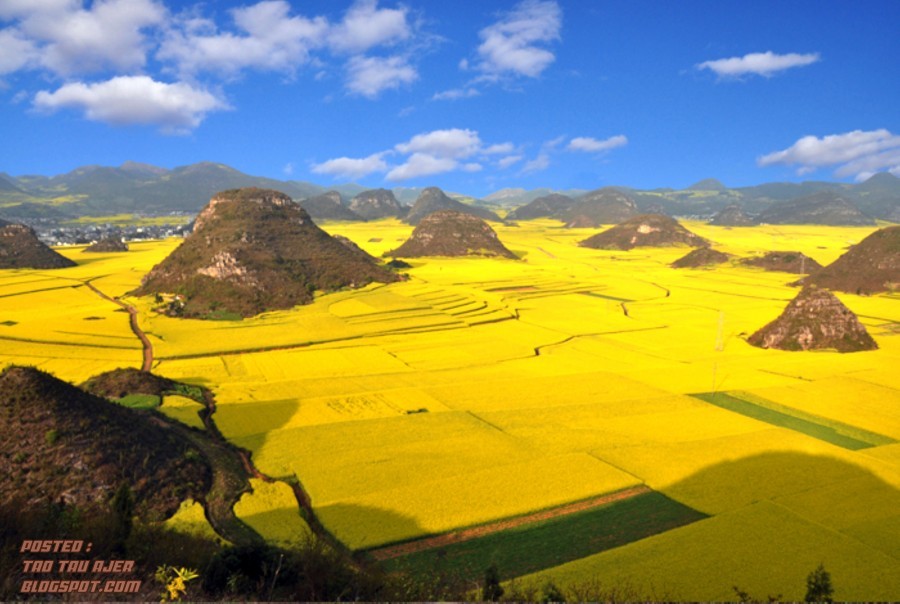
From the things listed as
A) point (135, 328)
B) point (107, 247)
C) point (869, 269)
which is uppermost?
point (869, 269)

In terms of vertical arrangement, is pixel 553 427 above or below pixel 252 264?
below

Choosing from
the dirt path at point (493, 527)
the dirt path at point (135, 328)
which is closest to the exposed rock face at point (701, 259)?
the dirt path at point (135, 328)

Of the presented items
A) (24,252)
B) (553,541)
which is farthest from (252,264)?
(553,541)

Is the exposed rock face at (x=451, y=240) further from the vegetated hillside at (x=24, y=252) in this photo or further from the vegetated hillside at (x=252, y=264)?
the vegetated hillside at (x=24, y=252)

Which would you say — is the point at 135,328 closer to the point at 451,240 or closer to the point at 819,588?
the point at 819,588

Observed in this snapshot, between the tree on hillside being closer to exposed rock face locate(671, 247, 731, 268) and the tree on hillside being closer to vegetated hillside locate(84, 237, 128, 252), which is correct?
exposed rock face locate(671, 247, 731, 268)

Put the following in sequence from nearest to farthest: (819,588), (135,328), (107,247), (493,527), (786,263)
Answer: (819,588) → (493,527) → (135,328) → (786,263) → (107,247)

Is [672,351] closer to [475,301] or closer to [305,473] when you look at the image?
[475,301]
